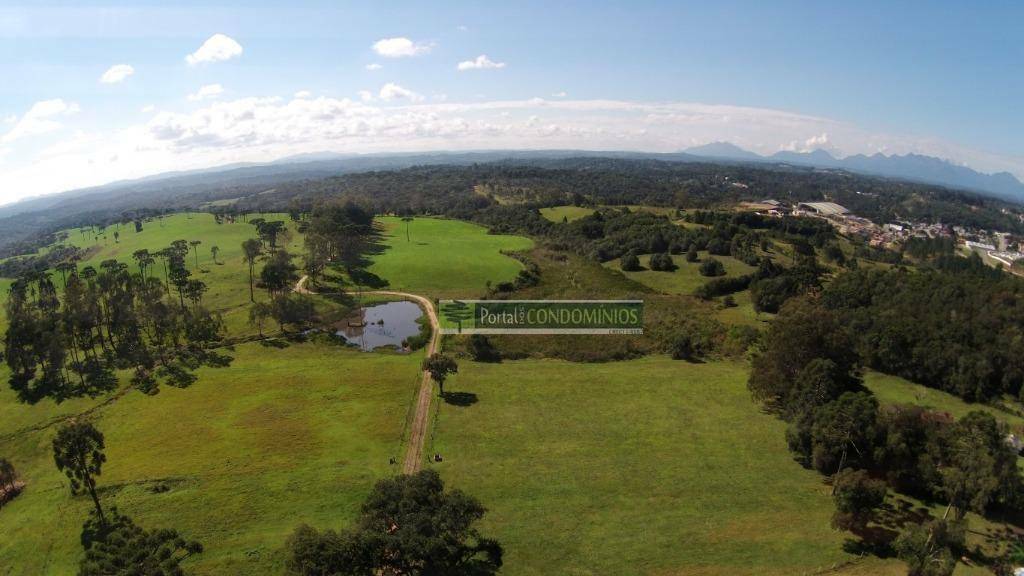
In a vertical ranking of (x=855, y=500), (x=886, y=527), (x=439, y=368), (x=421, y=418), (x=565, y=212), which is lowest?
(x=886, y=527)

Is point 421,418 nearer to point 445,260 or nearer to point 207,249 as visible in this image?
point 445,260

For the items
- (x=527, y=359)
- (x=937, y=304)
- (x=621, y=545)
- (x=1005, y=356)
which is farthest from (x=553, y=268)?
(x=621, y=545)

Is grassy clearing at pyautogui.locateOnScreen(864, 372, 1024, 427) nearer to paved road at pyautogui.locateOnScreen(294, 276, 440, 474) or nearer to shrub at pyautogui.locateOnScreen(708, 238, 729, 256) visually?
paved road at pyautogui.locateOnScreen(294, 276, 440, 474)

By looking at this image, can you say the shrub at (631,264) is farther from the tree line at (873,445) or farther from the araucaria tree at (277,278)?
the araucaria tree at (277,278)

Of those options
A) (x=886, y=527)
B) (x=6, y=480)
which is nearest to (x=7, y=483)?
(x=6, y=480)

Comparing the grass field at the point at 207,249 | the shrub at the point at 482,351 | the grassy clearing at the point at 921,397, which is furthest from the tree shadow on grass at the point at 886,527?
the grass field at the point at 207,249

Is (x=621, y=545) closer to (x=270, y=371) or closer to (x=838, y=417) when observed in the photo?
(x=838, y=417)
